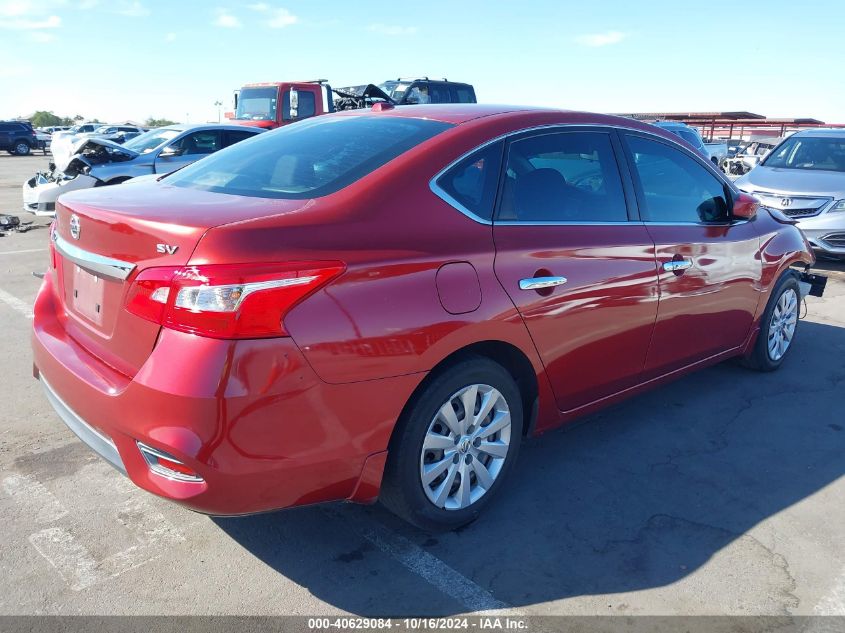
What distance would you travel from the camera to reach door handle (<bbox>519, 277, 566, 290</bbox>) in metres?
3.02

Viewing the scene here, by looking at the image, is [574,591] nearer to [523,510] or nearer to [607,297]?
[523,510]

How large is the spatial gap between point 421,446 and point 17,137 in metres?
45.8

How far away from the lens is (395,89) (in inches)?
680

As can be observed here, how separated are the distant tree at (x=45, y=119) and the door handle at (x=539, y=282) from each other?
98.7 m

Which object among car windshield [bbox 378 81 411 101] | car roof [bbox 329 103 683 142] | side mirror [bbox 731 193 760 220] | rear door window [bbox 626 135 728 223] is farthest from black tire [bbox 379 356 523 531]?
car windshield [bbox 378 81 411 101]

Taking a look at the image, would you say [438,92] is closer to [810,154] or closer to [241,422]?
[810,154]

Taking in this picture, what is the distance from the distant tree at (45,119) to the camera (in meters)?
88.2

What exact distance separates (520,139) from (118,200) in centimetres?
175

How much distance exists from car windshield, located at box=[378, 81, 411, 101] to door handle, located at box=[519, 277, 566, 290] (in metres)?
14.5

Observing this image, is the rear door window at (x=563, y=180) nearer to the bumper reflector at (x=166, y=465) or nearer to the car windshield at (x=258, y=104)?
the bumper reflector at (x=166, y=465)

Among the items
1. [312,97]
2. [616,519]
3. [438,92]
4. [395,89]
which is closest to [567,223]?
[616,519]

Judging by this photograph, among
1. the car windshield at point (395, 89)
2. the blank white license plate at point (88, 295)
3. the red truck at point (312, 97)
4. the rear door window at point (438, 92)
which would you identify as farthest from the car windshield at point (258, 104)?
the blank white license plate at point (88, 295)

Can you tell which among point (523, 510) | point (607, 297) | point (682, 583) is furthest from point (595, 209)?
point (682, 583)

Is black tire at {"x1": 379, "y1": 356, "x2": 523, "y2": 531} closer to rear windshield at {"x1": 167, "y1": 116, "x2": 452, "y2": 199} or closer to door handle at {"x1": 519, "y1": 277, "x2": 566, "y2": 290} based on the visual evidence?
door handle at {"x1": 519, "y1": 277, "x2": 566, "y2": 290}
